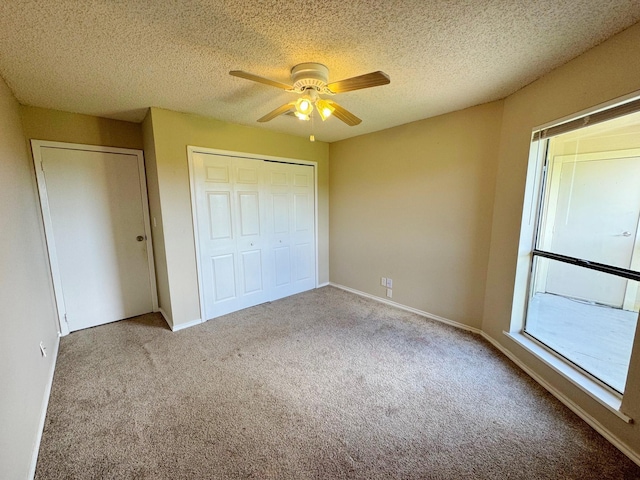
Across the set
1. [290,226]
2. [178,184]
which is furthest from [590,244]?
[178,184]

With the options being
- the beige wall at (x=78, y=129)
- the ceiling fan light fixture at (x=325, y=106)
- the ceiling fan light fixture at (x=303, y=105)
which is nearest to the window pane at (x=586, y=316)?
the ceiling fan light fixture at (x=325, y=106)

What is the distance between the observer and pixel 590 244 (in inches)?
70.1

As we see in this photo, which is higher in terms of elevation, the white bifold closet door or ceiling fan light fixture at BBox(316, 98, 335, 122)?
ceiling fan light fixture at BBox(316, 98, 335, 122)

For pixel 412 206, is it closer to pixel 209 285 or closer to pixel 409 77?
pixel 409 77

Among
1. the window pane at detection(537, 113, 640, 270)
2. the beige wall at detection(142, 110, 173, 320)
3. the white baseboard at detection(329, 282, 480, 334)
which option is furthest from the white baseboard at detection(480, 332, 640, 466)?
the beige wall at detection(142, 110, 173, 320)

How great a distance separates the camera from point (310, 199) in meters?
3.92

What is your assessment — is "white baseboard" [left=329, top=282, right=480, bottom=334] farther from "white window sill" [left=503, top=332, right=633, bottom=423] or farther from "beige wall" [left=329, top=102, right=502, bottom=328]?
"white window sill" [left=503, top=332, right=633, bottom=423]

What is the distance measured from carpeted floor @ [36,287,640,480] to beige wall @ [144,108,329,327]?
48 centimetres

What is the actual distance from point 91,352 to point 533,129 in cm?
426

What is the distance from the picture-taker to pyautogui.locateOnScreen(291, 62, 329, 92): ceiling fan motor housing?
1.70 meters

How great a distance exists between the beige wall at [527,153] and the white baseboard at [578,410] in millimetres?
24

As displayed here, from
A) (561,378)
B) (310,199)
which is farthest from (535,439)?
(310,199)

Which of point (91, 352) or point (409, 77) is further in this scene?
point (91, 352)

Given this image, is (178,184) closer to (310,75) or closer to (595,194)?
(310,75)
